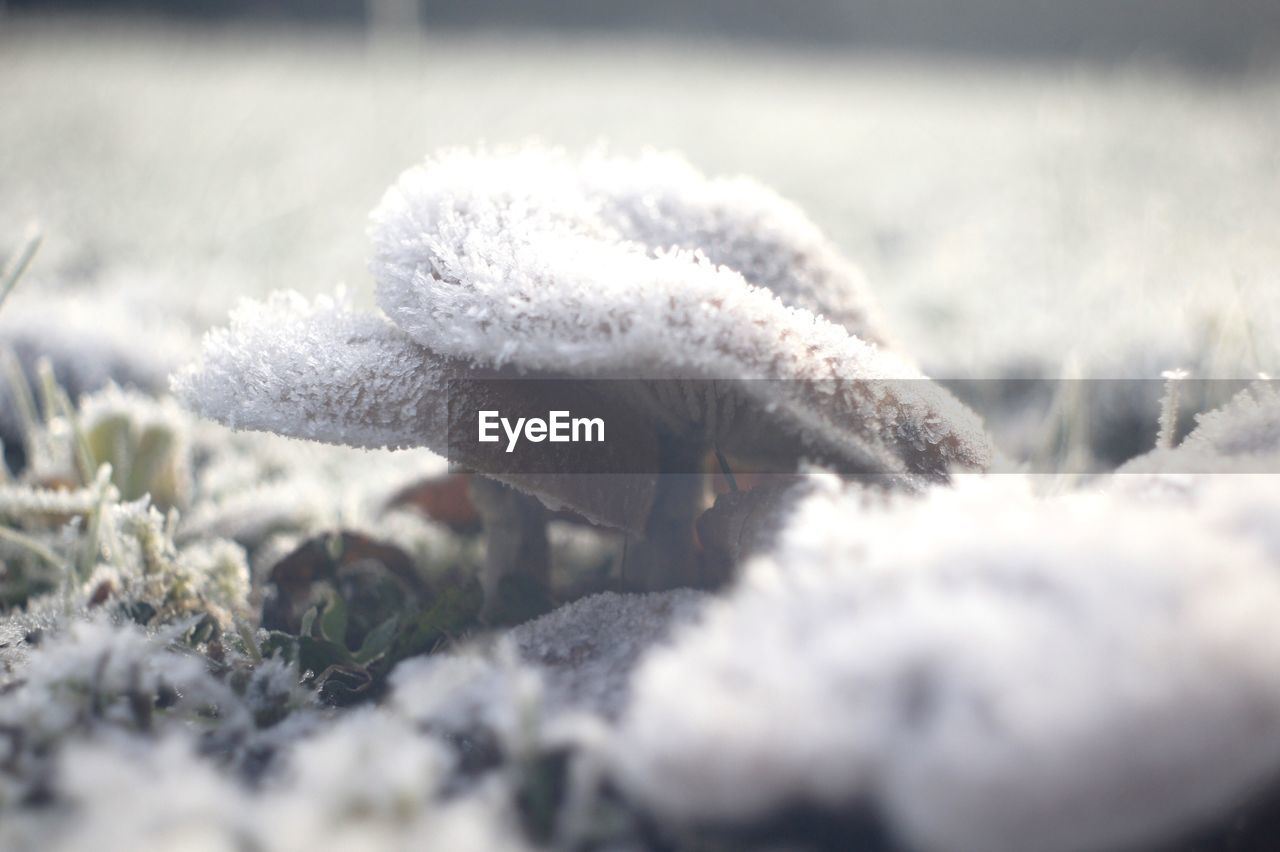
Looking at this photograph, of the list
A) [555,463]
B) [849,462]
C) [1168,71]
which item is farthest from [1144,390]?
[1168,71]

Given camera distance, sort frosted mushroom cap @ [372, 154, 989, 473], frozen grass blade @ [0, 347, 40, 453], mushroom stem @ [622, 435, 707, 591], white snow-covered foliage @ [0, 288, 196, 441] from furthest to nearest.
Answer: white snow-covered foliage @ [0, 288, 196, 441] < frozen grass blade @ [0, 347, 40, 453] < mushroom stem @ [622, 435, 707, 591] < frosted mushroom cap @ [372, 154, 989, 473]

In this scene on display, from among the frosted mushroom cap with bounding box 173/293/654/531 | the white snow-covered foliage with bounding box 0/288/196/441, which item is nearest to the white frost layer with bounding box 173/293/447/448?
the frosted mushroom cap with bounding box 173/293/654/531

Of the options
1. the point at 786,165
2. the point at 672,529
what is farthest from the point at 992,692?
the point at 786,165

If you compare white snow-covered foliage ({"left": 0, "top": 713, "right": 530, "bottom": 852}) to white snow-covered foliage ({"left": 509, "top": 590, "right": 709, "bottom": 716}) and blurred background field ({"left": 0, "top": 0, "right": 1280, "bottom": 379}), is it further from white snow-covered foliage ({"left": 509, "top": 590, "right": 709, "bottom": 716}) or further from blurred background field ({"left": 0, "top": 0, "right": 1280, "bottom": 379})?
blurred background field ({"left": 0, "top": 0, "right": 1280, "bottom": 379})

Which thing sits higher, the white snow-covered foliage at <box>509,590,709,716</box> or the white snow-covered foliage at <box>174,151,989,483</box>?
the white snow-covered foliage at <box>174,151,989,483</box>

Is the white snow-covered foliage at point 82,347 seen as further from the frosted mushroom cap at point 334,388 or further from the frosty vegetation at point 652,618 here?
the frosted mushroom cap at point 334,388

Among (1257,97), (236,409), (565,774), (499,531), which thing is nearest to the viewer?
(565,774)

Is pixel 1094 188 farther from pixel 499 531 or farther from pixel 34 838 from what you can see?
pixel 34 838
